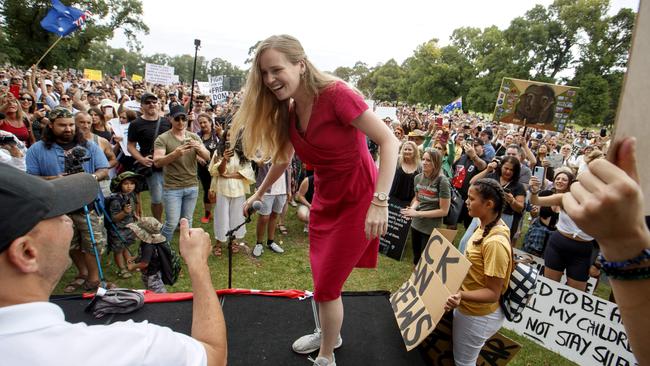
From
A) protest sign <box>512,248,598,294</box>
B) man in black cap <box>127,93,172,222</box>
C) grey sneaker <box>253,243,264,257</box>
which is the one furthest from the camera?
grey sneaker <box>253,243,264,257</box>

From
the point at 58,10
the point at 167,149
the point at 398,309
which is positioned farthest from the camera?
the point at 58,10

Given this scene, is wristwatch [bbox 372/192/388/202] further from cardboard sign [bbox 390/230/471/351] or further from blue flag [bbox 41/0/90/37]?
blue flag [bbox 41/0/90/37]

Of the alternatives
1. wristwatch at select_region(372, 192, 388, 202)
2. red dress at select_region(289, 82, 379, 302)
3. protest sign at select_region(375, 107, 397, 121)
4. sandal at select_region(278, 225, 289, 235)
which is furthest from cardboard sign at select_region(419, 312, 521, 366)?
protest sign at select_region(375, 107, 397, 121)

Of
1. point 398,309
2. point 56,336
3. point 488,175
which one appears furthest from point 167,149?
Answer: point 488,175

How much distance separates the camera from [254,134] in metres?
2.43

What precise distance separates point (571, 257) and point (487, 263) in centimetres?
245

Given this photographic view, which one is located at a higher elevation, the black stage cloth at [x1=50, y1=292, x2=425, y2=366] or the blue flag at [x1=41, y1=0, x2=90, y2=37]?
the blue flag at [x1=41, y1=0, x2=90, y2=37]

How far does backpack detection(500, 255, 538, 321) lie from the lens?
252 cm

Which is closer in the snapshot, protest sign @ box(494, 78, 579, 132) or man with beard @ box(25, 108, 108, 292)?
man with beard @ box(25, 108, 108, 292)

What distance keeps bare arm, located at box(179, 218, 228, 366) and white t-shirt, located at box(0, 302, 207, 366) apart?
243 mm

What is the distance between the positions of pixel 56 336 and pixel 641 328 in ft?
4.76

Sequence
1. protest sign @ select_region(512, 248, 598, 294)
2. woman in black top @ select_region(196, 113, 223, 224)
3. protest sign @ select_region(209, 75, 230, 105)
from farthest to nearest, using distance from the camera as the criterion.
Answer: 1. protest sign @ select_region(209, 75, 230, 105)
2. woman in black top @ select_region(196, 113, 223, 224)
3. protest sign @ select_region(512, 248, 598, 294)

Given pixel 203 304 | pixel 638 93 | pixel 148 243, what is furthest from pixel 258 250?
pixel 638 93

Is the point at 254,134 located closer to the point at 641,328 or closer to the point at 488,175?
the point at 641,328
